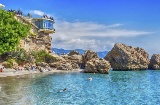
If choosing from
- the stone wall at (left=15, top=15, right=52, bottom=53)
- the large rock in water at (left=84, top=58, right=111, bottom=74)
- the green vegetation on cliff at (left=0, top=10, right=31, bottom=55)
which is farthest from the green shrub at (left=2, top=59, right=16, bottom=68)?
the green vegetation on cliff at (left=0, top=10, right=31, bottom=55)

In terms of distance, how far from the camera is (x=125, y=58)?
403 feet

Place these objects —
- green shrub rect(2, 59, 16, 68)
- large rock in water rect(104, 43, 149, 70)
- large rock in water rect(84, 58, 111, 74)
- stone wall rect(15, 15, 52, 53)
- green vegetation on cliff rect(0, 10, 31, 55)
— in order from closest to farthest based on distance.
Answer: green vegetation on cliff rect(0, 10, 31, 55), green shrub rect(2, 59, 16, 68), large rock in water rect(84, 58, 111, 74), stone wall rect(15, 15, 52, 53), large rock in water rect(104, 43, 149, 70)

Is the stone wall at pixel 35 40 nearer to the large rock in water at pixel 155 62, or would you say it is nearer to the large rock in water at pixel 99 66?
the large rock in water at pixel 99 66

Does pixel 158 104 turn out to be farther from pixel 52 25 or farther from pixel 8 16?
pixel 52 25

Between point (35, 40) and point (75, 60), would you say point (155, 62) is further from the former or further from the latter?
point (35, 40)

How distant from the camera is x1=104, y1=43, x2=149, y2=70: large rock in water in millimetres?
123188

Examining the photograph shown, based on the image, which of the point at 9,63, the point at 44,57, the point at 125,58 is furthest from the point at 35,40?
the point at 125,58

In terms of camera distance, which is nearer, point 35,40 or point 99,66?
point 99,66

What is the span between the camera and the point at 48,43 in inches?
4761

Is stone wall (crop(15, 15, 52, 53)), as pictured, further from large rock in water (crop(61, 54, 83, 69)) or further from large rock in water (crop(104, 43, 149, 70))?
large rock in water (crop(104, 43, 149, 70))

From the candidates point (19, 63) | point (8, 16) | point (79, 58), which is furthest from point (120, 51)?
point (8, 16)

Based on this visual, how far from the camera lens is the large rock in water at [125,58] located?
123 metres

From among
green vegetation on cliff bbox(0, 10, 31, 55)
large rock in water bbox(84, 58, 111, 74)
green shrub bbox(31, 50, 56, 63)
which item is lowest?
large rock in water bbox(84, 58, 111, 74)

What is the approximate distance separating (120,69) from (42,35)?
3645 cm
